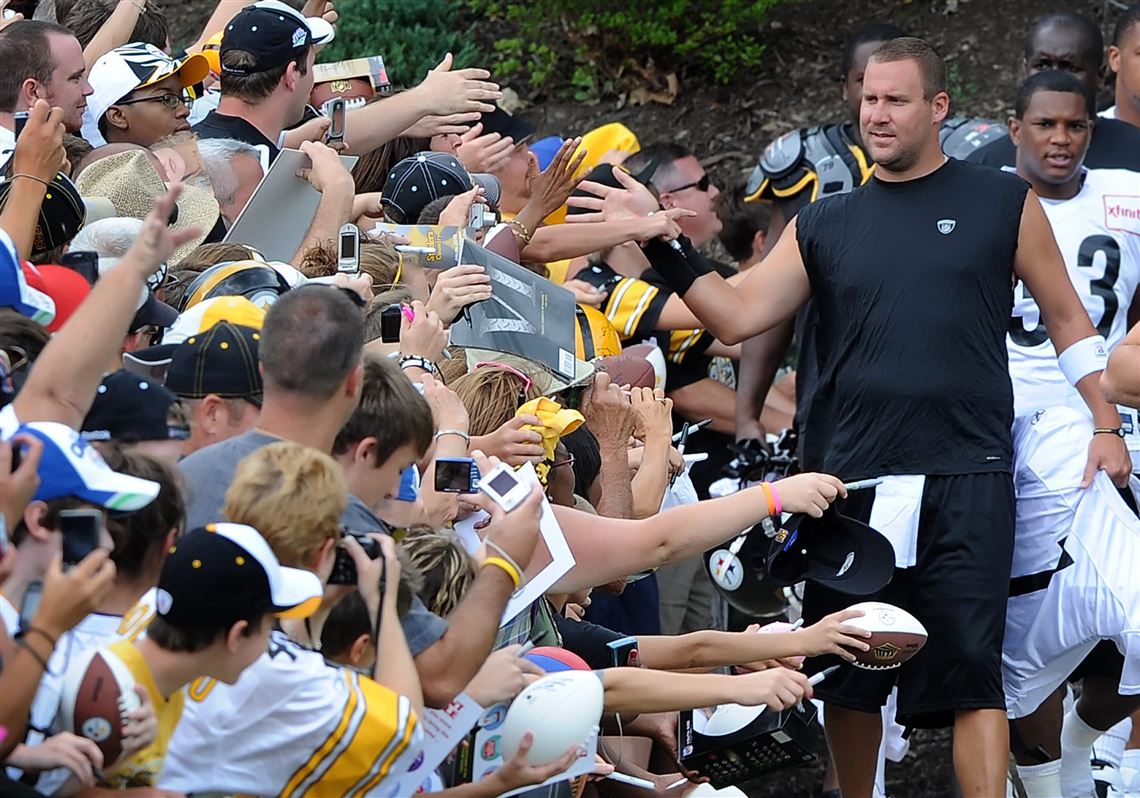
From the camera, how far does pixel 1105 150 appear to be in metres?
7.74

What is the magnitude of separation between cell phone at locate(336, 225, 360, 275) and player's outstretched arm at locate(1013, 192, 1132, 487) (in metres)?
2.44

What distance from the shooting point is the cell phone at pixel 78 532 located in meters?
3.13

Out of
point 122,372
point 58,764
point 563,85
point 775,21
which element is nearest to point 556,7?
point 563,85

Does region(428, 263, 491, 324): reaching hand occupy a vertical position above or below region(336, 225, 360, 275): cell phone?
below

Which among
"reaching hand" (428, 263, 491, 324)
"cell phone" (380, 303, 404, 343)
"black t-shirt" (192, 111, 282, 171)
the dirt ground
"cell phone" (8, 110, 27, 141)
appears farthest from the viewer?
the dirt ground

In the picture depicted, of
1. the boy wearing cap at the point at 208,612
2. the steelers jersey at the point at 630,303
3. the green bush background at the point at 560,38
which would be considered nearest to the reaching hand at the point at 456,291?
the boy wearing cap at the point at 208,612

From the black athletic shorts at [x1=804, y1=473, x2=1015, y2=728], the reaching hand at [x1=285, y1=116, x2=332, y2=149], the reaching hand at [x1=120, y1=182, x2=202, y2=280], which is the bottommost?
the black athletic shorts at [x1=804, y1=473, x2=1015, y2=728]

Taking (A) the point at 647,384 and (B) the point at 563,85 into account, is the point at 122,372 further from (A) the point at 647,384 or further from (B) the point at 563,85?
(B) the point at 563,85

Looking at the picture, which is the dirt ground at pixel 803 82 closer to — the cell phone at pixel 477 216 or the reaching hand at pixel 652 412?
the cell phone at pixel 477 216

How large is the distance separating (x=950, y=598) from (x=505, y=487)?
99.4 inches

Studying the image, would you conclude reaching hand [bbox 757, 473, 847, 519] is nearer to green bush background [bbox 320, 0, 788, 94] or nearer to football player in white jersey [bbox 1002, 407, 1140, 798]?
football player in white jersey [bbox 1002, 407, 1140, 798]

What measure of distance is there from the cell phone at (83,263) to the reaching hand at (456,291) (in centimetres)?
96

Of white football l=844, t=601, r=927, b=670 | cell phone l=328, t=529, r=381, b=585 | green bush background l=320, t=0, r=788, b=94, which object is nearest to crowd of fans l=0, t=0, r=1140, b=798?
cell phone l=328, t=529, r=381, b=585

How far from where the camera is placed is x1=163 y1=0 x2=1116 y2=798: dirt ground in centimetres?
1184
